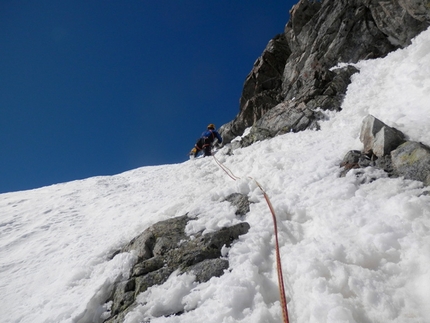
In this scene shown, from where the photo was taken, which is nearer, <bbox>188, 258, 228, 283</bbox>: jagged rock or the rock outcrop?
<bbox>188, 258, 228, 283</bbox>: jagged rock

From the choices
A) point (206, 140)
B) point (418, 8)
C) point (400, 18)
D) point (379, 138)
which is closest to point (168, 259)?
point (379, 138)

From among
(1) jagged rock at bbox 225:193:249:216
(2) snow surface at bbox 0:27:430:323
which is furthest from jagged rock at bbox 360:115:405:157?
(1) jagged rock at bbox 225:193:249:216

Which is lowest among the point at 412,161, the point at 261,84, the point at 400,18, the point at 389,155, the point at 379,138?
the point at 412,161

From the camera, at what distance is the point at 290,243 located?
4457mm

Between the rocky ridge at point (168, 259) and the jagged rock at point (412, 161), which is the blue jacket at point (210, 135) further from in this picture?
the jagged rock at point (412, 161)

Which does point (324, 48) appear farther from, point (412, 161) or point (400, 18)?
point (412, 161)

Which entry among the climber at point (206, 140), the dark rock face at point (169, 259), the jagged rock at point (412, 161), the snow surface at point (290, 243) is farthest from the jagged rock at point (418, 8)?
the dark rock face at point (169, 259)

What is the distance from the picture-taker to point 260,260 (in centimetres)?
421

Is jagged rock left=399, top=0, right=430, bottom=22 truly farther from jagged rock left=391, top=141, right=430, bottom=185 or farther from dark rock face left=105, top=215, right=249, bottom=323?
dark rock face left=105, top=215, right=249, bottom=323

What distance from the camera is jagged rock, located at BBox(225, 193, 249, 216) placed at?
584 centimetres

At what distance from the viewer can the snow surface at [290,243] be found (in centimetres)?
315

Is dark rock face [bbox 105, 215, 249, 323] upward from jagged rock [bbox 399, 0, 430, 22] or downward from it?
downward

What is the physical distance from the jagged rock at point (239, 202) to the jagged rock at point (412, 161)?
3.21m

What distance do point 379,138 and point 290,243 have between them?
Answer: 3346mm
